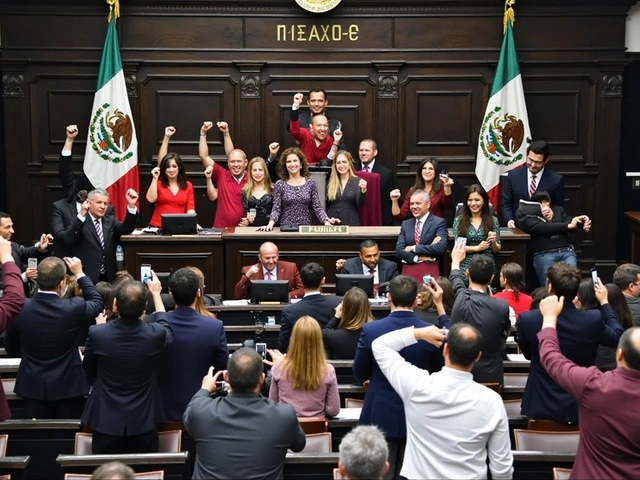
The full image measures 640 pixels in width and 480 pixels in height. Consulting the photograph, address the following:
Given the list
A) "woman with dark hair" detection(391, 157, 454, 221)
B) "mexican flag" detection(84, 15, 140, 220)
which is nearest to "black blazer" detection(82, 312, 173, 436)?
"woman with dark hair" detection(391, 157, 454, 221)

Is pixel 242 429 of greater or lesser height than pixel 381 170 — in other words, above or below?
below

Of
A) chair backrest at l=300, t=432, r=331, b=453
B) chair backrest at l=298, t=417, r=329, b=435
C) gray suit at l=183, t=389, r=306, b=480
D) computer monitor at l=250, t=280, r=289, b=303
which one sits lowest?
chair backrest at l=300, t=432, r=331, b=453

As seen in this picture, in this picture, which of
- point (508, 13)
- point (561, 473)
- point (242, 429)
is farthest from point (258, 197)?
point (242, 429)

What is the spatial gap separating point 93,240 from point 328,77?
3.39 m

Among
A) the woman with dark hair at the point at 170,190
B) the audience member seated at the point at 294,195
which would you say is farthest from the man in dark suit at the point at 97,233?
the audience member seated at the point at 294,195

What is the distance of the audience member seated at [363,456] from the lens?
10.4ft

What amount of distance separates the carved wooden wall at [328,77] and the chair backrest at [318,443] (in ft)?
19.6

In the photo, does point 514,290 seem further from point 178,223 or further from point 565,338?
point 178,223

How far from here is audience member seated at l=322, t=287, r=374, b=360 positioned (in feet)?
18.1

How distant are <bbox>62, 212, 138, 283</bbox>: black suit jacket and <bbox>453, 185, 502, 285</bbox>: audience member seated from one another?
2.74 m

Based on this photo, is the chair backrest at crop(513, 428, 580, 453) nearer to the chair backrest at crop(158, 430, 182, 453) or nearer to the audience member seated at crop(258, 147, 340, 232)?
the chair backrest at crop(158, 430, 182, 453)

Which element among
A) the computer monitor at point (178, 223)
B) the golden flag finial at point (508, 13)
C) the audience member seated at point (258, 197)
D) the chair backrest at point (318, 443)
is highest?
the golden flag finial at point (508, 13)

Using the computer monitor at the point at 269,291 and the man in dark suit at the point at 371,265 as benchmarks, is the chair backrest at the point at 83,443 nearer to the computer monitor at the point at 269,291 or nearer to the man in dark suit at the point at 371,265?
the computer monitor at the point at 269,291

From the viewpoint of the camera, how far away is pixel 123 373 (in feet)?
15.0
